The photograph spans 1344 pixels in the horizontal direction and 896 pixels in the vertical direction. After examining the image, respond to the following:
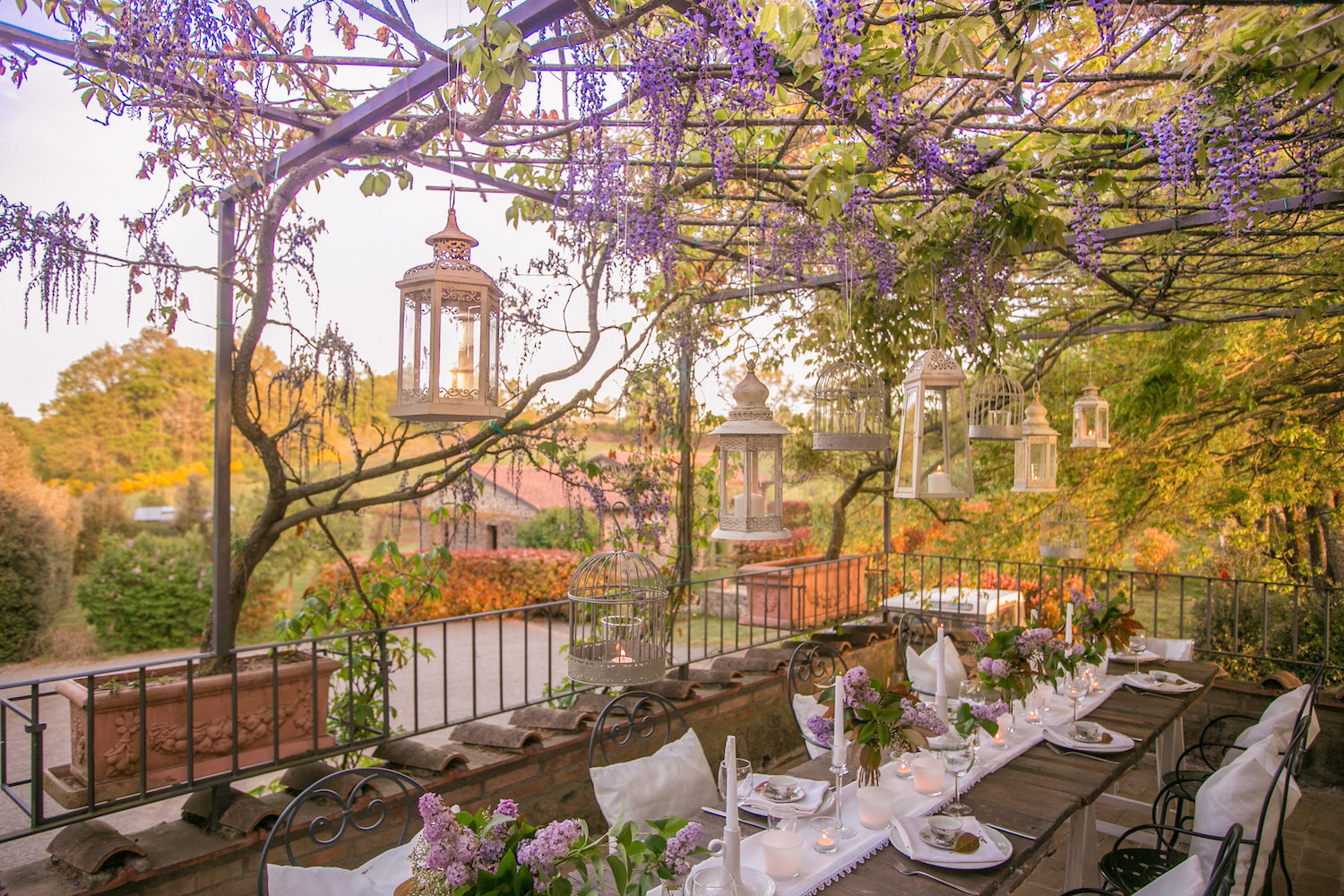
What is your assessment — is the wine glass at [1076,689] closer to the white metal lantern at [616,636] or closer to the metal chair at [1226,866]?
the metal chair at [1226,866]

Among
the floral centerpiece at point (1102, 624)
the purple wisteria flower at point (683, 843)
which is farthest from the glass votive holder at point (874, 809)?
the floral centerpiece at point (1102, 624)

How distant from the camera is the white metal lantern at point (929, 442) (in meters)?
2.86

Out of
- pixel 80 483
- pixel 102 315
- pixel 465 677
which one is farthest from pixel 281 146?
pixel 80 483

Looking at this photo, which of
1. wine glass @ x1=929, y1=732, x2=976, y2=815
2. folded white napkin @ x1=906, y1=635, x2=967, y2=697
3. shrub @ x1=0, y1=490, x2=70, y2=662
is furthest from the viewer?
shrub @ x1=0, y1=490, x2=70, y2=662

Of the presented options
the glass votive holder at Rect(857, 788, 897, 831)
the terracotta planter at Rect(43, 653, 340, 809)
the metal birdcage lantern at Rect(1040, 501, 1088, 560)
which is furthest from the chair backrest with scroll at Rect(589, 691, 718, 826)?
the metal birdcage lantern at Rect(1040, 501, 1088, 560)

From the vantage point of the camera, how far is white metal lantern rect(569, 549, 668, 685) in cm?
309

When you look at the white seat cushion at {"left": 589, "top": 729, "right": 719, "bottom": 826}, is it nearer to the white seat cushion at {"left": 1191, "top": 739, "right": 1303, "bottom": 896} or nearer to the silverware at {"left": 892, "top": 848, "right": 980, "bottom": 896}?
the silverware at {"left": 892, "top": 848, "right": 980, "bottom": 896}

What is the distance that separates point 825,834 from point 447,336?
66.5 inches

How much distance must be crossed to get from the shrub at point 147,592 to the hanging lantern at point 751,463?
8.88m

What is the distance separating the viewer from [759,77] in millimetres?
2213

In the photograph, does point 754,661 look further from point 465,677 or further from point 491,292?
point 465,677

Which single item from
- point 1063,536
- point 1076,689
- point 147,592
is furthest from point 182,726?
point 147,592

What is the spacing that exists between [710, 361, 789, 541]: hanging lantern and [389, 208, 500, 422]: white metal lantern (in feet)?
3.26

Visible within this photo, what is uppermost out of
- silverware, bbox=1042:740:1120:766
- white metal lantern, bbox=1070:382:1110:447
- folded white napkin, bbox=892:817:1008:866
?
white metal lantern, bbox=1070:382:1110:447
